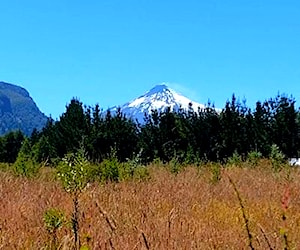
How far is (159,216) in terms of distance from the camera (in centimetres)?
450

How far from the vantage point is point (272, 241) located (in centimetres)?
349

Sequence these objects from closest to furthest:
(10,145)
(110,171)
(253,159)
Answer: (110,171) → (253,159) → (10,145)

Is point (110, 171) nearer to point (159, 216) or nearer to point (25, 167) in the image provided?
point (25, 167)

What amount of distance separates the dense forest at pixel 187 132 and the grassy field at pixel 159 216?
20.0 meters

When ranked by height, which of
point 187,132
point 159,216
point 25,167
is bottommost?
point 159,216

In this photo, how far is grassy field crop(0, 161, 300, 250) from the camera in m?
3.30

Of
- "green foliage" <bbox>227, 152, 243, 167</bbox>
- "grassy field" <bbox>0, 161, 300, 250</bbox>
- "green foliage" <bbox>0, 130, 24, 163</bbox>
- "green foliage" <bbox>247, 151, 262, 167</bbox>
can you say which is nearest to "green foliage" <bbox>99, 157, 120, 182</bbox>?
"grassy field" <bbox>0, 161, 300, 250</bbox>

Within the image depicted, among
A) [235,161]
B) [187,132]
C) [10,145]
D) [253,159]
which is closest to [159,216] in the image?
[253,159]

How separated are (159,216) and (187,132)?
28335mm

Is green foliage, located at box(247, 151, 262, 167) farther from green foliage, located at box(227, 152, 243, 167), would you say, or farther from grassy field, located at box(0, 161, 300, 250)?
grassy field, located at box(0, 161, 300, 250)

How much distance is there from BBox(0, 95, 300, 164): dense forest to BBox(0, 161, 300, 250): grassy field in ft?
65.7

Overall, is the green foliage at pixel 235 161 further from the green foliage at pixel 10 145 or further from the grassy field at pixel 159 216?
the green foliage at pixel 10 145

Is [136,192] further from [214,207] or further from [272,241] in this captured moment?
[272,241]

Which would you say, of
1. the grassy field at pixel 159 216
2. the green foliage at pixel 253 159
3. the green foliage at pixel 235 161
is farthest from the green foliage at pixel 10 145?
the grassy field at pixel 159 216
